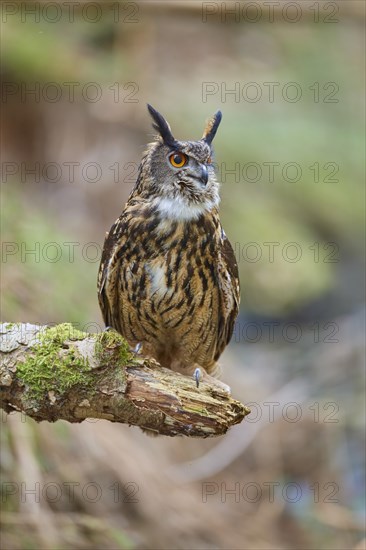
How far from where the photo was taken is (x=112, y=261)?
4.13 metres

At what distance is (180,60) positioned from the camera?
12305 mm

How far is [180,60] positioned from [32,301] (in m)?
7.67

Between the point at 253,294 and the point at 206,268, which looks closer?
the point at 206,268

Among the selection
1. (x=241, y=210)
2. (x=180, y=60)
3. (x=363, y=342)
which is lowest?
(x=363, y=342)

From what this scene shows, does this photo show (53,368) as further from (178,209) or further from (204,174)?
(204,174)

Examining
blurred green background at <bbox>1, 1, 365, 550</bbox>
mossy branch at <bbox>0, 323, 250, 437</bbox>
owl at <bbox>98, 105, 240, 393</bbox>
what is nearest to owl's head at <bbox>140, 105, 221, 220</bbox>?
owl at <bbox>98, 105, 240, 393</bbox>

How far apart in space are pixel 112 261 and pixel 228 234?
4267 mm

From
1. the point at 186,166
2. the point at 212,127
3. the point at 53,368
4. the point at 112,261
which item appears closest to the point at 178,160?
the point at 186,166

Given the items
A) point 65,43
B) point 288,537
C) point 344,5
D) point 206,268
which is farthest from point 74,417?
point 65,43

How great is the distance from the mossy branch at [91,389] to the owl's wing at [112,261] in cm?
94

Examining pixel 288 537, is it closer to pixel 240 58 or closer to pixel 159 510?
pixel 159 510

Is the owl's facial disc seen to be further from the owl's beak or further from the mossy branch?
the mossy branch

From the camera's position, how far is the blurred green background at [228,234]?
5.48m

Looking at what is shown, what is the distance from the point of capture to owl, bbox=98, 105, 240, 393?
405 cm
